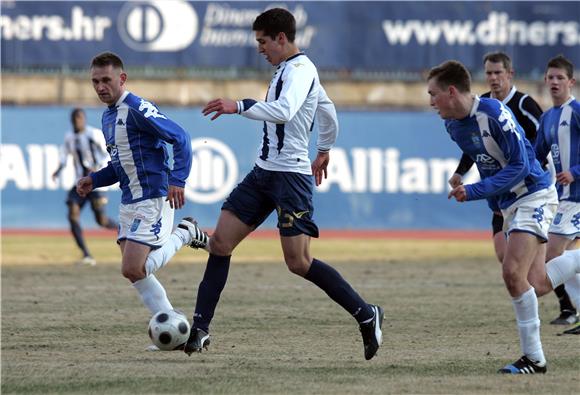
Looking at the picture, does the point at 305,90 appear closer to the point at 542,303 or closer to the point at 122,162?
the point at 122,162

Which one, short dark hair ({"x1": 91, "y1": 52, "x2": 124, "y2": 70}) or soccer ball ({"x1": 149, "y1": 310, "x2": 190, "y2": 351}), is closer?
soccer ball ({"x1": 149, "y1": 310, "x2": 190, "y2": 351})

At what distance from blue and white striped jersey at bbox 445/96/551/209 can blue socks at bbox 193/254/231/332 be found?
6.53 ft

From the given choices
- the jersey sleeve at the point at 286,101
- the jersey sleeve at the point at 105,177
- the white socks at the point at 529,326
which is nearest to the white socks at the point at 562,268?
the white socks at the point at 529,326

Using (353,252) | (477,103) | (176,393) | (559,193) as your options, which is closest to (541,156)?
(559,193)

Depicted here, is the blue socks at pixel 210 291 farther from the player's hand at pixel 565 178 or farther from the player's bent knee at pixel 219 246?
the player's hand at pixel 565 178

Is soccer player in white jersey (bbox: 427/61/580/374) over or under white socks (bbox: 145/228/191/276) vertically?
over

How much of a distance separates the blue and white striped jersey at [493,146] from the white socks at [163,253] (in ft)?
7.75

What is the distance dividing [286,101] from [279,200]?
79 cm

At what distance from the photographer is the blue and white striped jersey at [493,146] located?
7.46 m

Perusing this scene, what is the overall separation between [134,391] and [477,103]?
2861 millimetres

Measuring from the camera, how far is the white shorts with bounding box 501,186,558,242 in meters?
7.78

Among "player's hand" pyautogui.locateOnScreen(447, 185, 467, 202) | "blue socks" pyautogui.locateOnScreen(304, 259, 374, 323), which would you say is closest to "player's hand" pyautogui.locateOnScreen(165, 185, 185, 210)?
"blue socks" pyautogui.locateOnScreen(304, 259, 374, 323)

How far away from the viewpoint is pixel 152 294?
8.60 meters

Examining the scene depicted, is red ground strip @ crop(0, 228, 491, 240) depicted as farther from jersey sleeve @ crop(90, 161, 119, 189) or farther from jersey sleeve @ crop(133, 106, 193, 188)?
jersey sleeve @ crop(133, 106, 193, 188)
